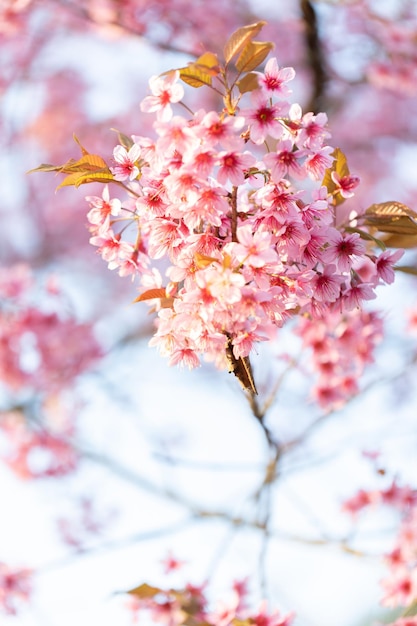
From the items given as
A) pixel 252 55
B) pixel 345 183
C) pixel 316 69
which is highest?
pixel 316 69

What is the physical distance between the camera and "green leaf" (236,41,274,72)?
1.25 meters

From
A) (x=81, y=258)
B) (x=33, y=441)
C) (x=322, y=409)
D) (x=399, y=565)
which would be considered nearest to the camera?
(x=399, y=565)

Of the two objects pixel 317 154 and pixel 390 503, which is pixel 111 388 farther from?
pixel 317 154

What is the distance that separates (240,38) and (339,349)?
152cm

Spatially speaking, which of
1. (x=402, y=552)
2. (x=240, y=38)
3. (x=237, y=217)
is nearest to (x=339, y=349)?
(x=402, y=552)

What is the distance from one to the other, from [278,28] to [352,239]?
6868 millimetres

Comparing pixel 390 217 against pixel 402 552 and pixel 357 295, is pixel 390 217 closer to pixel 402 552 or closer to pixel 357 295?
pixel 357 295

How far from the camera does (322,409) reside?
2.86m

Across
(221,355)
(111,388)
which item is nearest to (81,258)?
(111,388)

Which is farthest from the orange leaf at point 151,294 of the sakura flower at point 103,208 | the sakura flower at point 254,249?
the sakura flower at point 254,249

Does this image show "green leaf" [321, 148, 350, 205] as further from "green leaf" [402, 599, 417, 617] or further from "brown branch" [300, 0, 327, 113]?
"brown branch" [300, 0, 327, 113]

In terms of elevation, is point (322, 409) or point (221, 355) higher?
point (322, 409)

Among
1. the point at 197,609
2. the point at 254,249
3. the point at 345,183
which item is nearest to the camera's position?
the point at 254,249

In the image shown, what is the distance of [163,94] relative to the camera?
132cm
